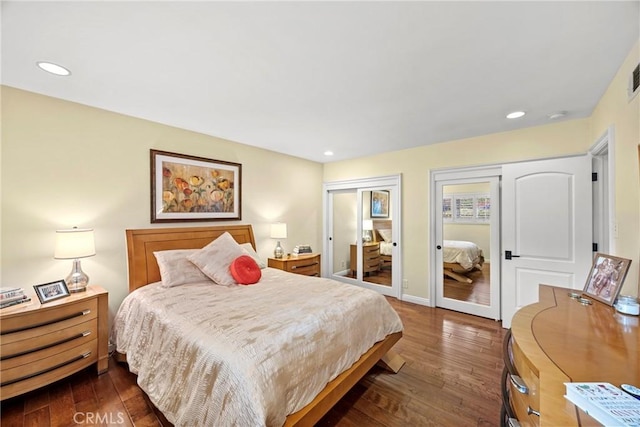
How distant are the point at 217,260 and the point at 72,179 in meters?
1.54

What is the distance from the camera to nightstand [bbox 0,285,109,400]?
1761 millimetres

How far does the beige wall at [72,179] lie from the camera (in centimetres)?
212

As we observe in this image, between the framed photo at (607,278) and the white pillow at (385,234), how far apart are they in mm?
2822

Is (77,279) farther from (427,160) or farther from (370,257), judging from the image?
(427,160)

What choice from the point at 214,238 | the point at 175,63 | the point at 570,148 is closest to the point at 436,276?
the point at 570,148

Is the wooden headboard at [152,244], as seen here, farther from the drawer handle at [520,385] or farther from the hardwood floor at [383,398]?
the drawer handle at [520,385]

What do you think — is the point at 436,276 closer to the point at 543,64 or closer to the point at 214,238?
the point at 543,64

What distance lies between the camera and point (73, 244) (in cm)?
213

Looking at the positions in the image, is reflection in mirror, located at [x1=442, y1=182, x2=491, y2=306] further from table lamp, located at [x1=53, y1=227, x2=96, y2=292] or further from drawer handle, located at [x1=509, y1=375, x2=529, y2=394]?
table lamp, located at [x1=53, y1=227, x2=96, y2=292]

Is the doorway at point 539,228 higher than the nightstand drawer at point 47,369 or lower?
higher

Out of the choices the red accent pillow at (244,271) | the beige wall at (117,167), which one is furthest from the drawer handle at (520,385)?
the red accent pillow at (244,271)

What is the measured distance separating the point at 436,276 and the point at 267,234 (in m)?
2.73

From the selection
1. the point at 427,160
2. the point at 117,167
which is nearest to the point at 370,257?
the point at 427,160

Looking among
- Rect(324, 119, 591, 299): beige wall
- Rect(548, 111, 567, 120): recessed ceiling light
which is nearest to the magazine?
Rect(548, 111, 567, 120): recessed ceiling light
